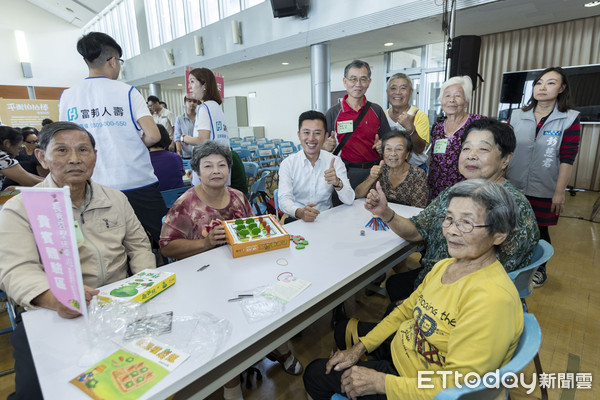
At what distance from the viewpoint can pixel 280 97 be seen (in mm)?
10586

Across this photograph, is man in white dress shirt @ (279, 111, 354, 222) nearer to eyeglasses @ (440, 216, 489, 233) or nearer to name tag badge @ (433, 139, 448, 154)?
name tag badge @ (433, 139, 448, 154)

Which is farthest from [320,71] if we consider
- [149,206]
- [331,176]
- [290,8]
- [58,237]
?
[58,237]

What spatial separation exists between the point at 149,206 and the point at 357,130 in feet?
6.06

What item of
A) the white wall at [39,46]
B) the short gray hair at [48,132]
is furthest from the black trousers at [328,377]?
the white wall at [39,46]

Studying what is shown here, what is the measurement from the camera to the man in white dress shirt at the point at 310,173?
236cm

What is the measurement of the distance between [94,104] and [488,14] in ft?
18.3

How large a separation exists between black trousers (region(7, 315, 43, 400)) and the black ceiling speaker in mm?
6784

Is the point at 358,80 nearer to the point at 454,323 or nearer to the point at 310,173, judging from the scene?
the point at 310,173

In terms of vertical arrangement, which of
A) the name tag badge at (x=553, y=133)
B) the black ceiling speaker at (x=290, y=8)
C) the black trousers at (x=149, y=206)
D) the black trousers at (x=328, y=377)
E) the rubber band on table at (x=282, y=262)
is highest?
the black ceiling speaker at (x=290, y=8)

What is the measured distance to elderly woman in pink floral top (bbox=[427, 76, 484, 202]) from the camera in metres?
2.28

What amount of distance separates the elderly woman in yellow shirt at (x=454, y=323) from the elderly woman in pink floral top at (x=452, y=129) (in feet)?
4.42

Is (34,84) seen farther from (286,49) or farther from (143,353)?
(143,353)

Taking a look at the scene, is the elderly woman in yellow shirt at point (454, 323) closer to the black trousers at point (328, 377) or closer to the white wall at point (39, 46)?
the black trousers at point (328, 377)

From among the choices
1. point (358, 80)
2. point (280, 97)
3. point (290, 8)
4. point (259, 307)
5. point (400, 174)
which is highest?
point (290, 8)
